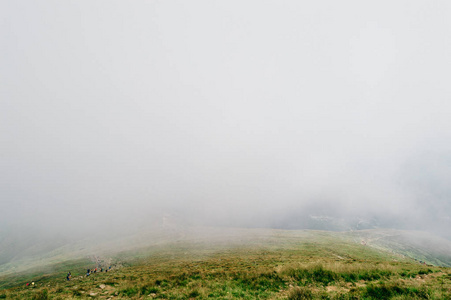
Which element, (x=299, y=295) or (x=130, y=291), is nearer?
(x=299, y=295)

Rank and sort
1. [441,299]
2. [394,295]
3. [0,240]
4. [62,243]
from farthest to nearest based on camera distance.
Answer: [0,240] → [62,243] → [394,295] → [441,299]

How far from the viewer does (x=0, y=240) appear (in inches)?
5920

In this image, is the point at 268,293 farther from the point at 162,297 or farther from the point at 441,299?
the point at 441,299

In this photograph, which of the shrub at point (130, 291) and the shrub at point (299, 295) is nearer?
the shrub at point (299, 295)

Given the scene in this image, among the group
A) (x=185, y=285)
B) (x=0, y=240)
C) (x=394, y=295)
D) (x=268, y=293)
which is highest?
(x=394, y=295)

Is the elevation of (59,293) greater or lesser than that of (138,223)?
greater

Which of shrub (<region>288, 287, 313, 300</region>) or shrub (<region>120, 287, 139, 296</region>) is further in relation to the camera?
shrub (<region>120, 287, 139, 296</region>)

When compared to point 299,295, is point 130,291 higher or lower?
lower

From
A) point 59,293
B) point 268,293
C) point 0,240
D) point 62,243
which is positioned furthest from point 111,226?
point 268,293

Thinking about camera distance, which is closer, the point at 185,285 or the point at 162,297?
the point at 162,297

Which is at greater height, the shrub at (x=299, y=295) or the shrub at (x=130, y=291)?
the shrub at (x=299, y=295)

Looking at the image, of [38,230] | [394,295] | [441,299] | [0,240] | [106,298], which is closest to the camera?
[441,299]

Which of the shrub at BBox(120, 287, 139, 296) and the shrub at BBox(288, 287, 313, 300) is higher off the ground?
the shrub at BBox(288, 287, 313, 300)

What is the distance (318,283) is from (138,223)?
7914 inches
